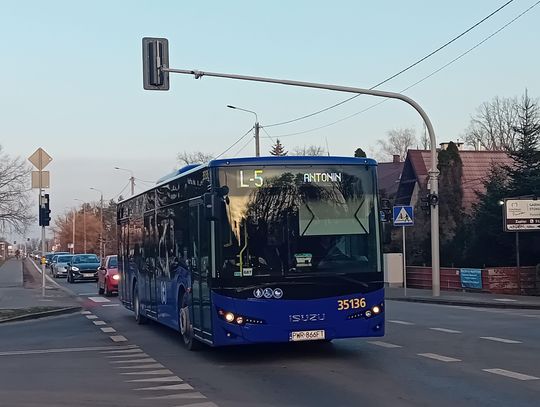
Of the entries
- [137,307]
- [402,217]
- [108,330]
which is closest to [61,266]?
[402,217]

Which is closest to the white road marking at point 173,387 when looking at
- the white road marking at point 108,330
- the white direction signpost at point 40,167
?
the white road marking at point 108,330

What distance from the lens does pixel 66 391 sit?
32.9ft

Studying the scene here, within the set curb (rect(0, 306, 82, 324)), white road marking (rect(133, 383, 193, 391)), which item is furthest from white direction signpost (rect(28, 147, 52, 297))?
white road marking (rect(133, 383, 193, 391))

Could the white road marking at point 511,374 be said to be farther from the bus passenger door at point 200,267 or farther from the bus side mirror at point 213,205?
the bus side mirror at point 213,205

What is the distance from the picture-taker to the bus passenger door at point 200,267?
12.3 meters

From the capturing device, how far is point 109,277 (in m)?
33.3

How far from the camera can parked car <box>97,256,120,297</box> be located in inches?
1309

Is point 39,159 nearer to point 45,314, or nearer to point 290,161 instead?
point 45,314

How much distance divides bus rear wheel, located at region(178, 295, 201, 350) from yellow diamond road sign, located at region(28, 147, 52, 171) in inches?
551

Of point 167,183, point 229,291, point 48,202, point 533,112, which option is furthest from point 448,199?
point 229,291

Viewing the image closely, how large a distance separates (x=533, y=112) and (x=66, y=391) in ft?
98.1

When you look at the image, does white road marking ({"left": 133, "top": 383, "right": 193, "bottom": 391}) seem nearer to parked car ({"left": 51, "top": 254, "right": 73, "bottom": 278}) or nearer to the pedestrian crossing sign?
the pedestrian crossing sign

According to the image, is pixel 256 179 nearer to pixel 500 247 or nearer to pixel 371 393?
pixel 371 393

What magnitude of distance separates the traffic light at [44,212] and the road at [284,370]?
12.6m
